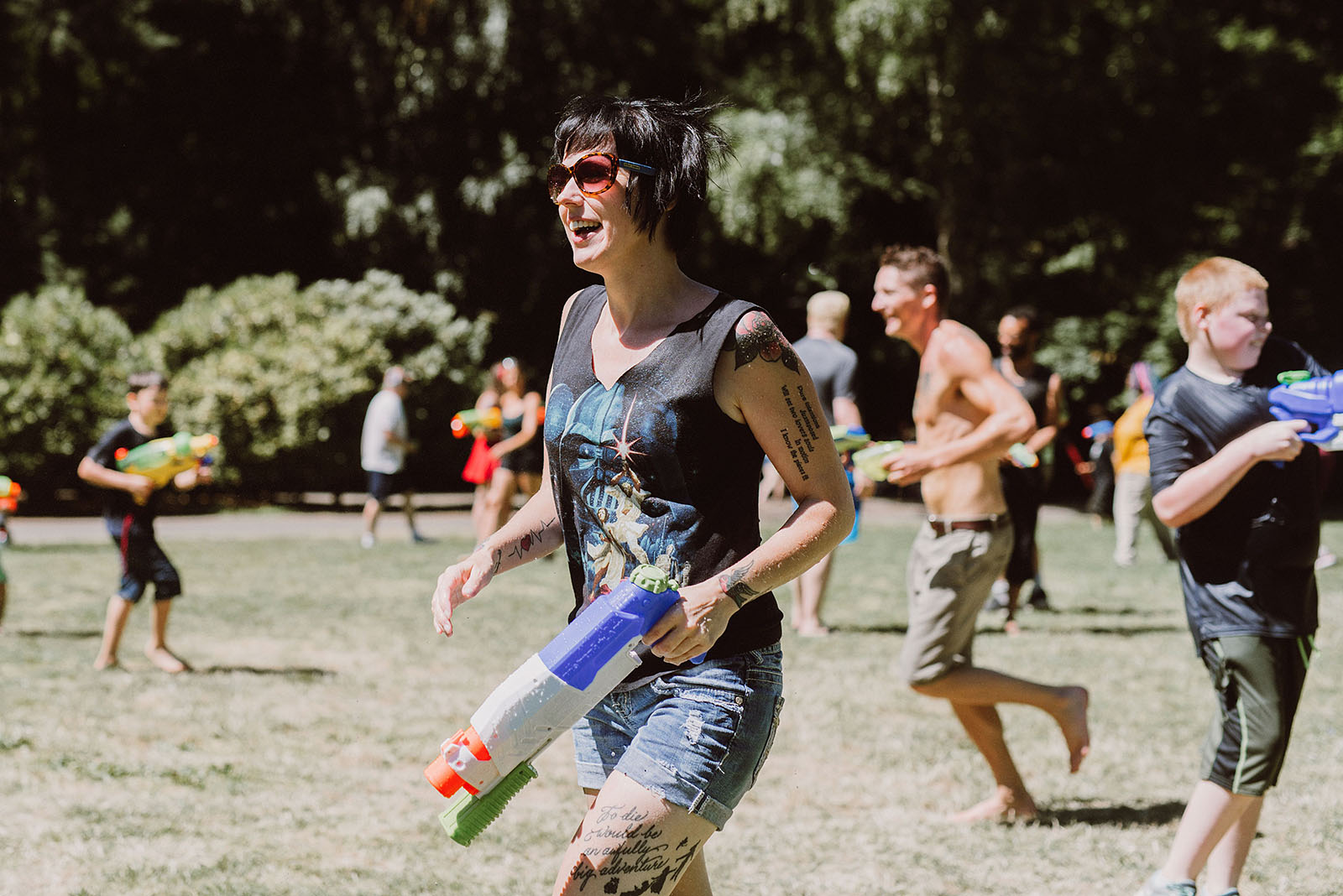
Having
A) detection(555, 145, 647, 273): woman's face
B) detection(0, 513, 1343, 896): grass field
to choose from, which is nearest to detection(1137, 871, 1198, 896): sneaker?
detection(0, 513, 1343, 896): grass field

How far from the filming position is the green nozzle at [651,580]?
234 cm

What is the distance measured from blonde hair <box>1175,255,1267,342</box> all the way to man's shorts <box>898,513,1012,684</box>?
4.65 feet

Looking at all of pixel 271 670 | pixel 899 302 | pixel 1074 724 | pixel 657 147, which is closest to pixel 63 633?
pixel 271 670

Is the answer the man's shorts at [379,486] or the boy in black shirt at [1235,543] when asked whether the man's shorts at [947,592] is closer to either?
the boy in black shirt at [1235,543]

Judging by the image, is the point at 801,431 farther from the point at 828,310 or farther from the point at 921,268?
the point at 828,310

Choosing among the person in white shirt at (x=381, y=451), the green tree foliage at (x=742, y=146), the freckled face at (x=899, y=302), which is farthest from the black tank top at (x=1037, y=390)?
the green tree foliage at (x=742, y=146)

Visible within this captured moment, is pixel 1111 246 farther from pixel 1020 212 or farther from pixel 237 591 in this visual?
pixel 237 591

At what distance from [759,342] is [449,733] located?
4.24 metres

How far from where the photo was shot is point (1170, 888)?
148 inches

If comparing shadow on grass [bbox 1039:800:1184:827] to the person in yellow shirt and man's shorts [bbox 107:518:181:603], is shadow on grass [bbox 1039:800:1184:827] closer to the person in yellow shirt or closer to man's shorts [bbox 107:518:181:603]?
man's shorts [bbox 107:518:181:603]

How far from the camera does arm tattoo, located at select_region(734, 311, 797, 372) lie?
2494 millimetres

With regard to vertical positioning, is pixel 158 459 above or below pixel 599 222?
below

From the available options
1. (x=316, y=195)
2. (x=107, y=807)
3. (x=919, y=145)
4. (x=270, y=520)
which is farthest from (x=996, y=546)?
(x=316, y=195)

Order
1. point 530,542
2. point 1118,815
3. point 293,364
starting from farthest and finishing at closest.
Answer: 1. point 293,364
2. point 1118,815
3. point 530,542
